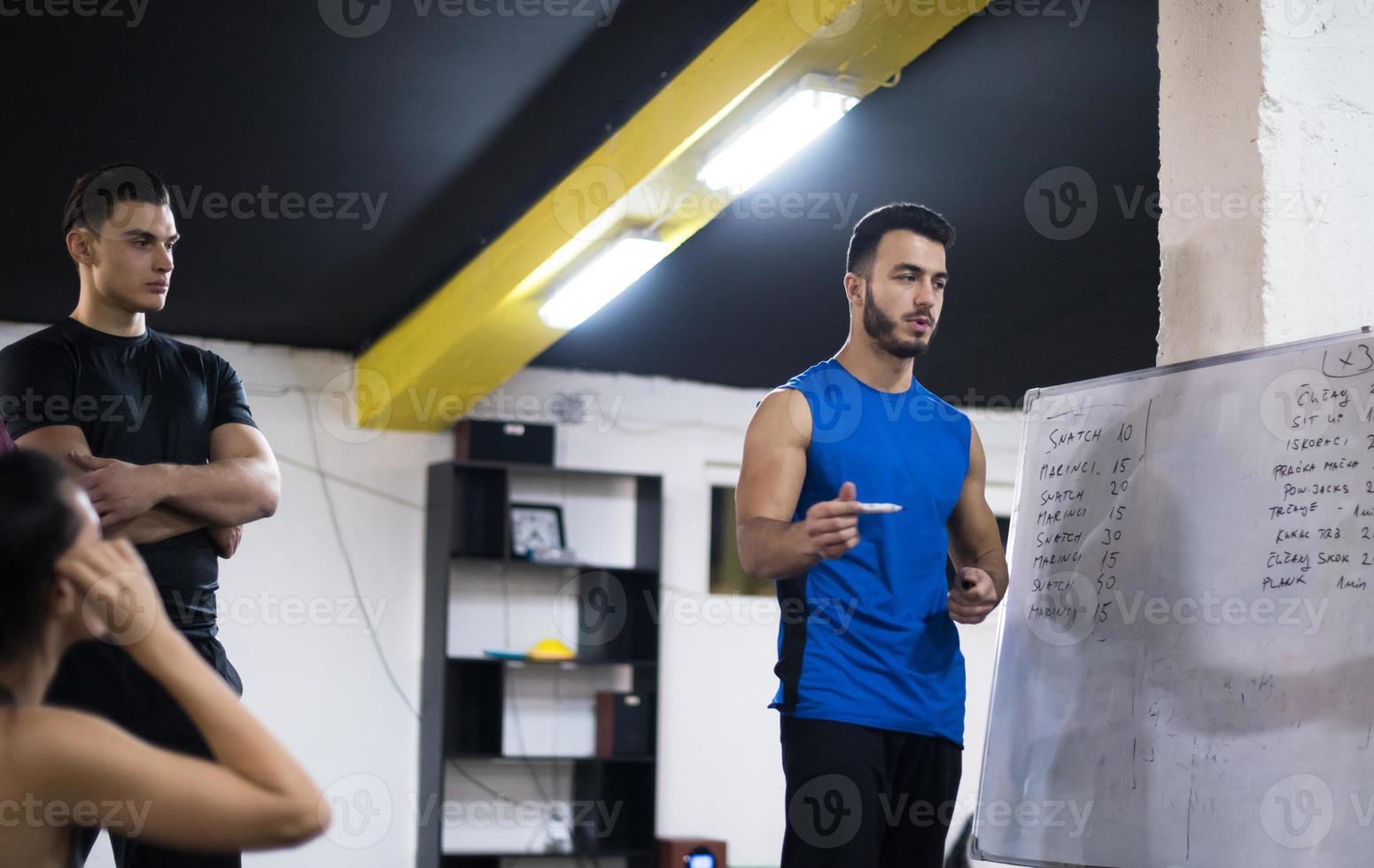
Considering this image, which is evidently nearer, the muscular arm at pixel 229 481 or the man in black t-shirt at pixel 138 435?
the man in black t-shirt at pixel 138 435

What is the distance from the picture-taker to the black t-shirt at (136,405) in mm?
2064

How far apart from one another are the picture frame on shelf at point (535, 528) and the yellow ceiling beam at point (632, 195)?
1.64 feet

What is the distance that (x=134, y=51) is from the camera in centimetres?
360

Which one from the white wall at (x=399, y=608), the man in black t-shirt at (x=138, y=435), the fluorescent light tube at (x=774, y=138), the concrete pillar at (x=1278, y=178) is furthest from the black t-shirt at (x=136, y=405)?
the white wall at (x=399, y=608)

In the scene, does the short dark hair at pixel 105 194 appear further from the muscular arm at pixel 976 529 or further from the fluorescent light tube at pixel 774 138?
the fluorescent light tube at pixel 774 138

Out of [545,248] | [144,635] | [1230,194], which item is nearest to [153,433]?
[144,635]

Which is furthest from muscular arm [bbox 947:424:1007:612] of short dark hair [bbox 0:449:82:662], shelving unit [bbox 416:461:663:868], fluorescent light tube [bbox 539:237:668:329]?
shelving unit [bbox 416:461:663:868]

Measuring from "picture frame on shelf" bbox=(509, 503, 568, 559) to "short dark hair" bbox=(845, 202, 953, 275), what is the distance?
144 inches

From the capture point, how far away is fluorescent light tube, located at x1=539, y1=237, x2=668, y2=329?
15.2 feet

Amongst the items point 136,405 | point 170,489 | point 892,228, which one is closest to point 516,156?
point 892,228

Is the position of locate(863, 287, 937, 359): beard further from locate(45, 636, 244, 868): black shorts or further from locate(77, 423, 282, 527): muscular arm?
locate(45, 636, 244, 868): black shorts

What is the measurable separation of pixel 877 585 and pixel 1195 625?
17.7 inches

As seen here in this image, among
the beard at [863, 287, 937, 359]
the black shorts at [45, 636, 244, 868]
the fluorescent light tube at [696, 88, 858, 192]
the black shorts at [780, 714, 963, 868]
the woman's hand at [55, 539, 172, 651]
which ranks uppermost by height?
the fluorescent light tube at [696, 88, 858, 192]

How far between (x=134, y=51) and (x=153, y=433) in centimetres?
182
